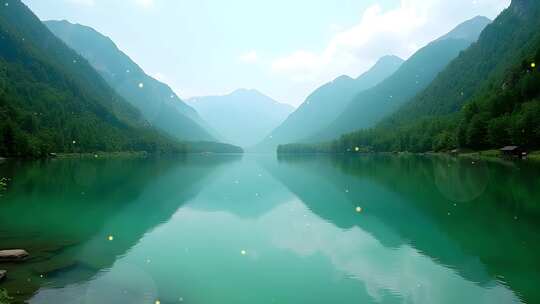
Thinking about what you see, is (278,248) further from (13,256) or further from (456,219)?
(456,219)

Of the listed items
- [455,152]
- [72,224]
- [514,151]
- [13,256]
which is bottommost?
[72,224]

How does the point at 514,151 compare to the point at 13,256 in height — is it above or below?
above

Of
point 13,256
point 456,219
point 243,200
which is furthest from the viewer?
point 243,200

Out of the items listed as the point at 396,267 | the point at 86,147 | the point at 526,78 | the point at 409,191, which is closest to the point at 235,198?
the point at 409,191

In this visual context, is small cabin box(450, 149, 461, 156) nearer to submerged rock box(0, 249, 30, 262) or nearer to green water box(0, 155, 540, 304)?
green water box(0, 155, 540, 304)

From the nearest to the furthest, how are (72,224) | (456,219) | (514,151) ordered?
1. (72,224)
2. (456,219)
3. (514,151)

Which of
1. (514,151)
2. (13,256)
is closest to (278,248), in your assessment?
(13,256)

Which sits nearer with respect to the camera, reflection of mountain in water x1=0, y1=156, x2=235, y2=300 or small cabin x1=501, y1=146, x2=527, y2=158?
reflection of mountain in water x1=0, y1=156, x2=235, y2=300

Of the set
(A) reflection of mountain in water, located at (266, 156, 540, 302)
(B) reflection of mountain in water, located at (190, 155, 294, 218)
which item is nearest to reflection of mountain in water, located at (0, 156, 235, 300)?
(B) reflection of mountain in water, located at (190, 155, 294, 218)

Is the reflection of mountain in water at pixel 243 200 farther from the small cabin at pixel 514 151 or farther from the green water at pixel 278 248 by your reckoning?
the small cabin at pixel 514 151
